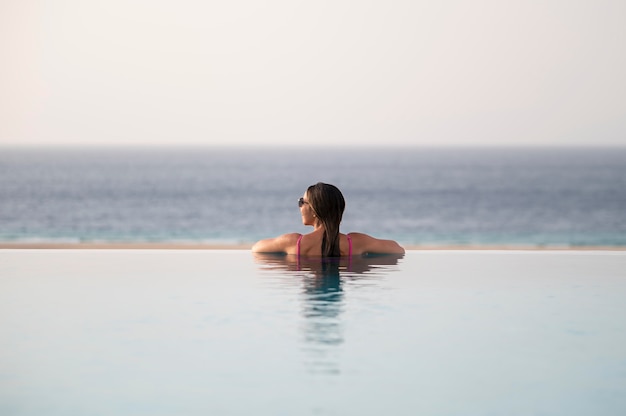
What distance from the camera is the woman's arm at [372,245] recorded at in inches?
389

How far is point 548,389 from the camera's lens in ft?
17.5

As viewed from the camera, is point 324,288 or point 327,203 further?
point 327,203

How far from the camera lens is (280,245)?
1020 centimetres

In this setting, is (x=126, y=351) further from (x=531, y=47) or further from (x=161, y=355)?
(x=531, y=47)

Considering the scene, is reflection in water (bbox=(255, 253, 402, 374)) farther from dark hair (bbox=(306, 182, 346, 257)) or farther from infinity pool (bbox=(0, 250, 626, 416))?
dark hair (bbox=(306, 182, 346, 257))

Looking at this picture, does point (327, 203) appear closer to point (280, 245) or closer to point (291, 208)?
point (280, 245)

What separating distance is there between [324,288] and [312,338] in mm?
1874

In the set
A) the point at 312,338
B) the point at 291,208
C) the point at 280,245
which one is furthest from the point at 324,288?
the point at 291,208

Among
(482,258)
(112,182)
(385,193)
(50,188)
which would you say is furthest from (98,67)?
(482,258)

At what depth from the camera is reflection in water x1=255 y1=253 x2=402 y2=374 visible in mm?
6020

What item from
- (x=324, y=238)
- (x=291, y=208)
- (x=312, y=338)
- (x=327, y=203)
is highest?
(x=327, y=203)

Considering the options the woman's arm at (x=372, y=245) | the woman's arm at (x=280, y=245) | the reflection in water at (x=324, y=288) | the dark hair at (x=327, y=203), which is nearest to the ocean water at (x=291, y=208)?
the woman's arm at (x=372, y=245)

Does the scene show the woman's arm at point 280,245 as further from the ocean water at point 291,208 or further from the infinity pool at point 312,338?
the ocean water at point 291,208

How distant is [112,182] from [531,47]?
29.6 m
